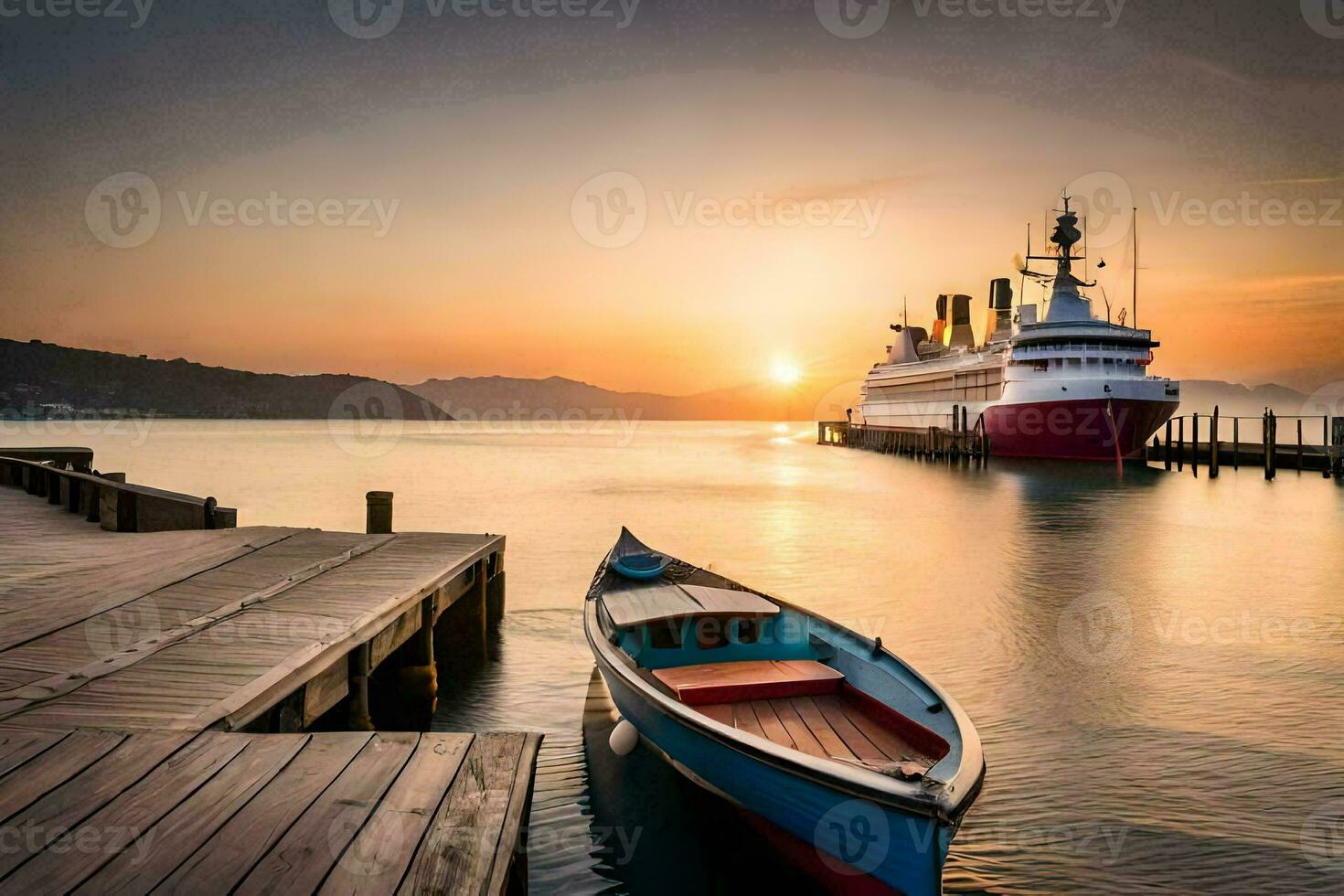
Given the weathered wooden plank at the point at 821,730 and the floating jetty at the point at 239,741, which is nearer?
the floating jetty at the point at 239,741

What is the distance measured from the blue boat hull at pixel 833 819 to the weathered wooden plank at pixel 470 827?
1625 millimetres

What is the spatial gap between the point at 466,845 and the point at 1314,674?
12.7 m

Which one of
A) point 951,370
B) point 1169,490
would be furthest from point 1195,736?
point 951,370

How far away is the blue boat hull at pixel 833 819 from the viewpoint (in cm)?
431

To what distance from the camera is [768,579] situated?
2036 centimetres

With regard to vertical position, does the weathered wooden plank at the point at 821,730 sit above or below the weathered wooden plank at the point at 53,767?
below

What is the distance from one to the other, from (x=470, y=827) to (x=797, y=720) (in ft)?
10.7

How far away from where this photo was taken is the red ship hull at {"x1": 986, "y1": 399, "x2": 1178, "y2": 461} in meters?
48.0

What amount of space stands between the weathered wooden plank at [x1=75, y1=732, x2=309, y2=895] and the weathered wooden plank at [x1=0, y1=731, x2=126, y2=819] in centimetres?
52

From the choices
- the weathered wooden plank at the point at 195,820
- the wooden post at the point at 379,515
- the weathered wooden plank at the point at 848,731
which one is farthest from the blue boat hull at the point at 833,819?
the wooden post at the point at 379,515

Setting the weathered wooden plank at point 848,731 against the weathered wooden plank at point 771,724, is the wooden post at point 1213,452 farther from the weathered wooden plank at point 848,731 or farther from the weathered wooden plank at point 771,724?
the weathered wooden plank at point 771,724

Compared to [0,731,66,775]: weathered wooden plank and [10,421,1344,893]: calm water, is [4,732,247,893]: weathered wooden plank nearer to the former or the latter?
[0,731,66,775]: weathered wooden plank

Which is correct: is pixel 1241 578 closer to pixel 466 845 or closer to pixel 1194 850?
pixel 1194 850

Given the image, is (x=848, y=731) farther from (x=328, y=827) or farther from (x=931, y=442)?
(x=931, y=442)
